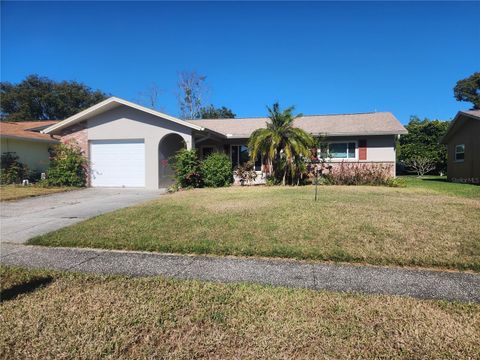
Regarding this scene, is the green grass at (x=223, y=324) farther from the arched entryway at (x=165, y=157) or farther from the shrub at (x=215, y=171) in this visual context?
the arched entryway at (x=165, y=157)

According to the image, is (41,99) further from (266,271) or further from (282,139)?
(266,271)

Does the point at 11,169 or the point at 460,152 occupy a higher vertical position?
the point at 460,152

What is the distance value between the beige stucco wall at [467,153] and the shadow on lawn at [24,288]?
2035 cm

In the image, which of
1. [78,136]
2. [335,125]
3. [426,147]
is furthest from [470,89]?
[78,136]

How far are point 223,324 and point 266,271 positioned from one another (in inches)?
64.5

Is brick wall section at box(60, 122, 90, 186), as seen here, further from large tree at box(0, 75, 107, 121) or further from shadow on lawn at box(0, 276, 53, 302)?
large tree at box(0, 75, 107, 121)

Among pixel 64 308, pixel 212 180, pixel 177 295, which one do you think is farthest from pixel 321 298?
pixel 212 180

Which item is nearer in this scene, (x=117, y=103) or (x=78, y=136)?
(x=117, y=103)

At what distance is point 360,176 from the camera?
634 inches

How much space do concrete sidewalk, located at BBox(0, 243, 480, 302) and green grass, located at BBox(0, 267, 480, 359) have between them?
0.33 m

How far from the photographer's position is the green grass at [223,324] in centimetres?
284

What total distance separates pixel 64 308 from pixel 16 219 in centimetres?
634

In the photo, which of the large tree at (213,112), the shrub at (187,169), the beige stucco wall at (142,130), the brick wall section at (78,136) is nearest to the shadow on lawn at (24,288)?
the shrub at (187,169)

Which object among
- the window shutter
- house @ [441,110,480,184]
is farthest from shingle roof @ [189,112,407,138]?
house @ [441,110,480,184]
